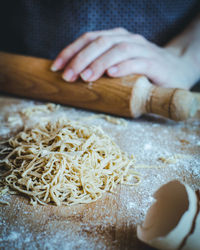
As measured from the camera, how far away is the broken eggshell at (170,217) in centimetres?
64

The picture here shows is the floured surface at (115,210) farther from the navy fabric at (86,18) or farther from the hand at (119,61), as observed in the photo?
the navy fabric at (86,18)

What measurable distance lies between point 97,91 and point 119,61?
22 centimetres

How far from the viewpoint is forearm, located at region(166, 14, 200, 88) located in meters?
1.80

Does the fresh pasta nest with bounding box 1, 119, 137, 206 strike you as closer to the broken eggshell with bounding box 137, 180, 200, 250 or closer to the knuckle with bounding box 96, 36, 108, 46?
the broken eggshell with bounding box 137, 180, 200, 250

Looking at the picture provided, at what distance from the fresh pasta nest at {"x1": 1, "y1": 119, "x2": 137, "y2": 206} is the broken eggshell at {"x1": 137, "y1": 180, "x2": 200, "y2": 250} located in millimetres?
292

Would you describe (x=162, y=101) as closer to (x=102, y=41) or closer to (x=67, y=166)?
(x=102, y=41)

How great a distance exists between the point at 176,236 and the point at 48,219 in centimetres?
44

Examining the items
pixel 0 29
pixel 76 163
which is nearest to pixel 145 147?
pixel 76 163

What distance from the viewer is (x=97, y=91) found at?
5.31 ft

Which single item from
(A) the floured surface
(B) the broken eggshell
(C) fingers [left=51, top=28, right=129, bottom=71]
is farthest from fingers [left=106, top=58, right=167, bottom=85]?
(B) the broken eggshell

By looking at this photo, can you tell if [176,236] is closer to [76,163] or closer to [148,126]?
[76,163]

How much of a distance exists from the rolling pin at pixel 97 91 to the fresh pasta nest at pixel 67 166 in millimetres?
385

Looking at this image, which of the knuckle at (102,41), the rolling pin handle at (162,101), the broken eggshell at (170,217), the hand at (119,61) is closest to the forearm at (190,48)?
the hand at (119,61)

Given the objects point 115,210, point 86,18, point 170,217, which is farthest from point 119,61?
point 170,217
